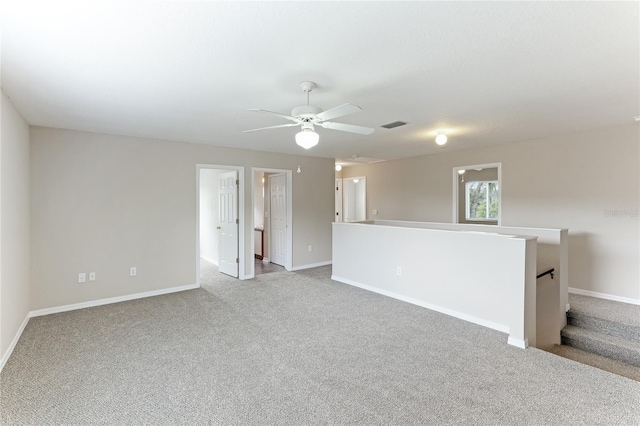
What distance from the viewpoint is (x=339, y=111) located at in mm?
2424

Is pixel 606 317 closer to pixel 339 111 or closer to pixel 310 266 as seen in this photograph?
pixel 339 111

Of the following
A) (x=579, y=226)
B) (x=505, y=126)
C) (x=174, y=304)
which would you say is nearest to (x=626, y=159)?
(x=579, y=226)

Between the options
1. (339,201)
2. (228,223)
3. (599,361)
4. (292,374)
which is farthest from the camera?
(339,201)

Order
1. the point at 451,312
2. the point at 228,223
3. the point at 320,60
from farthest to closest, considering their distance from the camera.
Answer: the point at 228,223 → the point at 451,312 → the point at 320,60

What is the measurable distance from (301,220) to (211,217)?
233 centimetres

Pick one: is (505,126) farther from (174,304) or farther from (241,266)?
(174,304)

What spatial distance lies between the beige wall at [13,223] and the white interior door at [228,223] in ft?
9.29

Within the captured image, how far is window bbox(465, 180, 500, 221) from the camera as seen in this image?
25.8 feet

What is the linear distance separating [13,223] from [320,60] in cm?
346

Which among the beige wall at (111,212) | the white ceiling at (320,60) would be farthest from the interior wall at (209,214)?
the white ceiling at (320,60)

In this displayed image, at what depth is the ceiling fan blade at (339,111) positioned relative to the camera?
7.51 feet

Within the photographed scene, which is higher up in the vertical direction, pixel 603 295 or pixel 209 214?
pixel 209 214

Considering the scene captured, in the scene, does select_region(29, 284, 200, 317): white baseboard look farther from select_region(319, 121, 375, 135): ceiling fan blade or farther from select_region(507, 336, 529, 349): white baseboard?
select_region(507, 336, 529, 349): white baseboard

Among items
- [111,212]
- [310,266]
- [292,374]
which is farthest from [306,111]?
[310,266]
